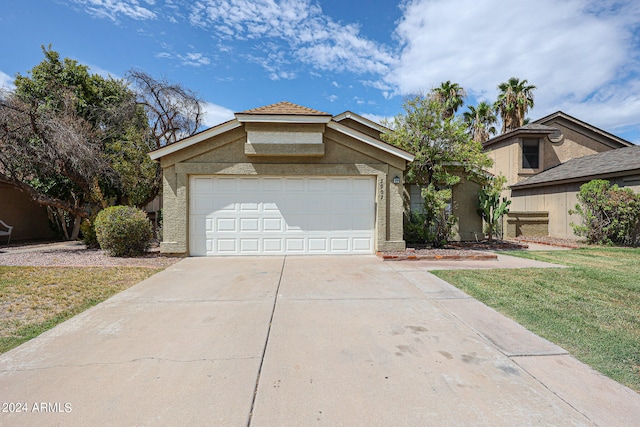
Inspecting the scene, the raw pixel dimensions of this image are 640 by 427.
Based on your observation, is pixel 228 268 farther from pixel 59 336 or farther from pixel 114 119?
pixel 114 119

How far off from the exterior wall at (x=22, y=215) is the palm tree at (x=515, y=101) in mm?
29902

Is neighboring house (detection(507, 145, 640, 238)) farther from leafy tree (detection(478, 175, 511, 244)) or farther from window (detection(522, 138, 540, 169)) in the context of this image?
leafy tree (detection(478, 175, 511, 244))

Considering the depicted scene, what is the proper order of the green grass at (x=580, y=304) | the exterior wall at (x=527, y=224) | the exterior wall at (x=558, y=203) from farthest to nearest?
the exterior wall at (x=527, y=224)
the exterior wall at (x=558, y=203)
the green grass at (x=580, y=304)

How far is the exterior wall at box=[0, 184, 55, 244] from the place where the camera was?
13022mm

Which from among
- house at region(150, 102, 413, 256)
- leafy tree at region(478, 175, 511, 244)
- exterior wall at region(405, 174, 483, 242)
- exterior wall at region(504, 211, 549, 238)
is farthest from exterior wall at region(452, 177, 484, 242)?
house at region(150, 102, 413, 256)

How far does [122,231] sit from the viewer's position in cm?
880

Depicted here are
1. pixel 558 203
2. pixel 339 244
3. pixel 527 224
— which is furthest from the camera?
pixel 527 224

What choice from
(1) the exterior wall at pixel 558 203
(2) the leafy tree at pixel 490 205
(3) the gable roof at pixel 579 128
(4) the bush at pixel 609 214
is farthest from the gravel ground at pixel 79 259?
(3) the gable roof at pixel 579 128

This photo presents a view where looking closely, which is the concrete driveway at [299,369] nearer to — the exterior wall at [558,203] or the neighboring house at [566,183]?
the neighboring house at [566,183]

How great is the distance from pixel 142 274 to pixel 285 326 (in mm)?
4628

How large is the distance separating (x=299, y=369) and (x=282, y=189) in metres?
6.73

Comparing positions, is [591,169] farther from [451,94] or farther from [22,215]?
[22,215]

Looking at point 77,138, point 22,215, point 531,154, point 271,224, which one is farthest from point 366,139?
point 22,215

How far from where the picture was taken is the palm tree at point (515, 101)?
23.5 meters
